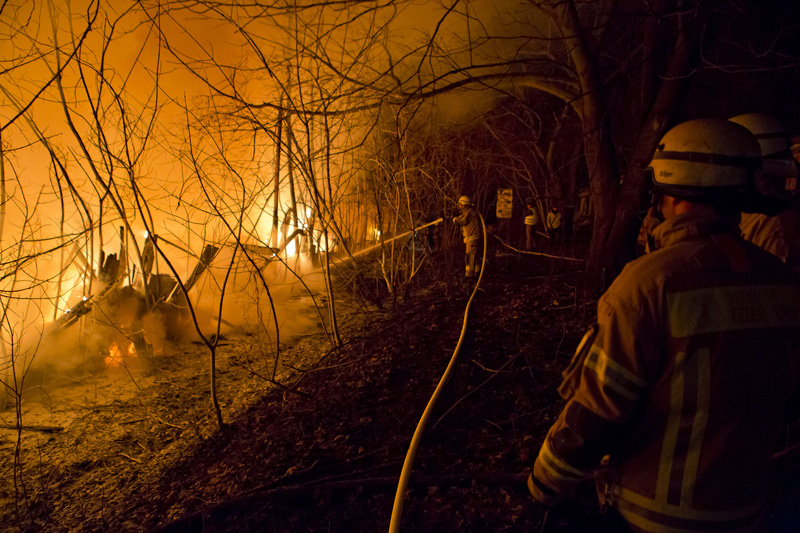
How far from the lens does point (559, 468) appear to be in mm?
1453

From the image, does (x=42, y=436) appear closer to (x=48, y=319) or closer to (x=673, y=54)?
(x=48, y=319)

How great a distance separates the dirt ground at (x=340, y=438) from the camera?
2918mm

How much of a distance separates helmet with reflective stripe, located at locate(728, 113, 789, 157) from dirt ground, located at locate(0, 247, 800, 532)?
2.06m

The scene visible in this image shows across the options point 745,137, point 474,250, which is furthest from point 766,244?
point 474,250

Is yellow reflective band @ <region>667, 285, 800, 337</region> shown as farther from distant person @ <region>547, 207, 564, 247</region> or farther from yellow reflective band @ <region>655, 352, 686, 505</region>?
distant person @ <region>547, 207, 564, 247</region>

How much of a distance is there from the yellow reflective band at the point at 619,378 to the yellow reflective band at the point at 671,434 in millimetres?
87

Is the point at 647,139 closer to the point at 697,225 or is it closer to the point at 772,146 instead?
the point at 772,146

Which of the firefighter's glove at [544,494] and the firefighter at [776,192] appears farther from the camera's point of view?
the firefighter at [776,192]

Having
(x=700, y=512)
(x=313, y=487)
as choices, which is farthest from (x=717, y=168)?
(x=313, y=487)

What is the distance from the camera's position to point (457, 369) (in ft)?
15.5

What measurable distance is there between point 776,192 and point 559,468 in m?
2.09

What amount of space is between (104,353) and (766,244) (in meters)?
10.8

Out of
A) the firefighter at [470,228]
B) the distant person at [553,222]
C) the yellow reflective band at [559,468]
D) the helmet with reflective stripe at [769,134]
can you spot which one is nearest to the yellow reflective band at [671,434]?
the yellow reflective band at [559,468]

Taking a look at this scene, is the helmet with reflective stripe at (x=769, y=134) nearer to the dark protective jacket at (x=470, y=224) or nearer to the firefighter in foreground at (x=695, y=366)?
the firefighter in foreground at (x=695, y=366)
